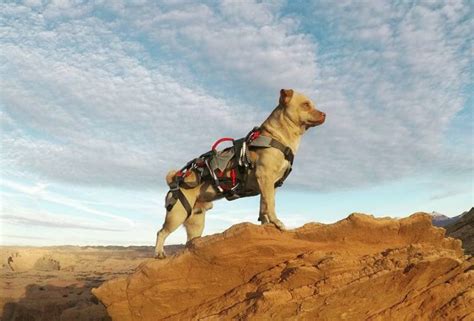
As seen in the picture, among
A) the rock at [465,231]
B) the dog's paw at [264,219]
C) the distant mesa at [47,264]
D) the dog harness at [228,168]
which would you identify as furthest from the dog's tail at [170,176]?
the distant mesa at [47,264]

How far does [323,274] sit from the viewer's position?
15.9 ft

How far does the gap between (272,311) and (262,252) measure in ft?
2.39

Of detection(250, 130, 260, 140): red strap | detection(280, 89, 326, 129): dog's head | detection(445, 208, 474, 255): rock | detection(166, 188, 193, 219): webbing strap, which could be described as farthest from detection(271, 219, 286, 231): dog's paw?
detection(445, 208, 474, 255): rock

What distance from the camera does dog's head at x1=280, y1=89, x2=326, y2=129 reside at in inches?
241

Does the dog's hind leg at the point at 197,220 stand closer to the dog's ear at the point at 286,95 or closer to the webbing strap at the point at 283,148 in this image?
the webbing strap at the point at 283,148

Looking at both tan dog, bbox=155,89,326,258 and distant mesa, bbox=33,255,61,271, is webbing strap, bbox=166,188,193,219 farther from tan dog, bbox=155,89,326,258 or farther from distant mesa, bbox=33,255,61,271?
distant mesa, bbox=33,255,61,271

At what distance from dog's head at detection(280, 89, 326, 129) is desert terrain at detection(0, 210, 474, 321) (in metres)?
1.66

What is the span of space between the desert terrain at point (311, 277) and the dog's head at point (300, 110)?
1.66 metres

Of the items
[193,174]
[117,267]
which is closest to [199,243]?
[193,174]

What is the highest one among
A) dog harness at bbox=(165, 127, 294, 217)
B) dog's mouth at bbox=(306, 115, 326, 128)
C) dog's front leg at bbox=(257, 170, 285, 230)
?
dog's mouth at bbox=(306, 115, 326, 128)

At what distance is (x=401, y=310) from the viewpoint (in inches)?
196

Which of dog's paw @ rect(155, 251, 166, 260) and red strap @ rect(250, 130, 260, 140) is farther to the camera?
dog's paw @ rect(155, 251, 166, 260)

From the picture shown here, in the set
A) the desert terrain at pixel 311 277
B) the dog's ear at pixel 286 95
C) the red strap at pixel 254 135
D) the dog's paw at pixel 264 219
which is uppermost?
the dog's ear at pixel 286 95

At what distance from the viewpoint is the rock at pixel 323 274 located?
477 cm
